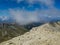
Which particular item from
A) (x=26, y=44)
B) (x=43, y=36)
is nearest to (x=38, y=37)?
(x=43, y=36)

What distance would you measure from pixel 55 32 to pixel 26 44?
14.3 feet

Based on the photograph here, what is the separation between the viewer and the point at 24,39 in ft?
65.6

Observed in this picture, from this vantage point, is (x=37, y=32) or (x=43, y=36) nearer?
(x=43, y=36)

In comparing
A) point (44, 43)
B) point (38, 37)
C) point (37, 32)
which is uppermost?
point (37, 32)

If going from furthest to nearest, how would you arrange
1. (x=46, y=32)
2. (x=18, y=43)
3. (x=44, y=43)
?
(x=46, y=32) < (x=18, y=43) < (x=44, y=43)

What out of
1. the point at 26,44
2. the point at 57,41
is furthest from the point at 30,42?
the point at 57,41

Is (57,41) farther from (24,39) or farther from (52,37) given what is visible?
(24,39)

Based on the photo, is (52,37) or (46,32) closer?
(52,37)

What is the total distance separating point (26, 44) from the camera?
59.9 feet

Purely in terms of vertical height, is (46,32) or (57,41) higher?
(46,32)

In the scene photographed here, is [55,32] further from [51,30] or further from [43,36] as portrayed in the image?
[43,36]

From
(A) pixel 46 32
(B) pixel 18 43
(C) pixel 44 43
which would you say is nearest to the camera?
(C) pixel 44 43

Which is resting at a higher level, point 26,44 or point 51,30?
point 51,30

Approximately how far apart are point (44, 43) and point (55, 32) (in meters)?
A: 3.21
